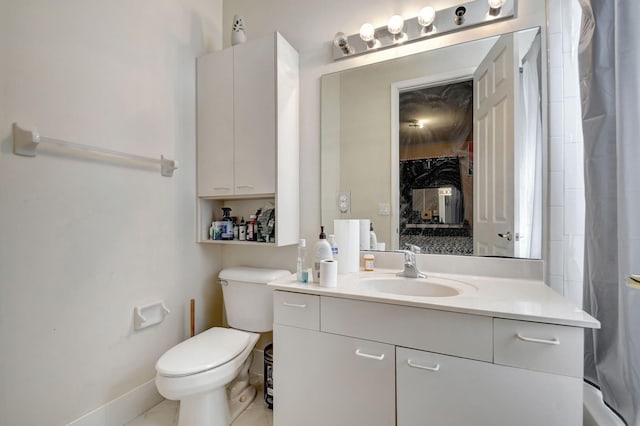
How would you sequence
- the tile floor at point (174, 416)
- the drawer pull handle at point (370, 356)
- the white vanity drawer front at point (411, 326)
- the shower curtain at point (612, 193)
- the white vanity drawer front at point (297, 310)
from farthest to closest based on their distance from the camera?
the tile floor at point (174, 416)
the white vanity drawer front at point (297, 310)
the drawer pull handle at point (370, 356)
the white vanity drawer front at point (411, 326)
the shower curtain at point (612, 193)

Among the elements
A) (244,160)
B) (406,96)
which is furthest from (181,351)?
(406,96)

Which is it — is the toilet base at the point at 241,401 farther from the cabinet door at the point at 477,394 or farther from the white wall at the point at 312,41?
the cabinet door at the point at 477,394

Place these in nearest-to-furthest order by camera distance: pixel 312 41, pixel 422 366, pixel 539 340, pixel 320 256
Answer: pixel 539 340 < pixel 422 366 < pixel 320 256 < pixel 312 41

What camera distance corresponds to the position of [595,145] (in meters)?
0.96

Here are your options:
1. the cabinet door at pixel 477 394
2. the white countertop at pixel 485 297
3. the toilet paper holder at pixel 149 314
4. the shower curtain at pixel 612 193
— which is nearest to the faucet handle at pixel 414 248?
the white countertop at pixel 485 297

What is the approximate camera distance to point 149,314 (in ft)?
5.28

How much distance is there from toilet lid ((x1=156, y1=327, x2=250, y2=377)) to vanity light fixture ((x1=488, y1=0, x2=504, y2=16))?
2.01 meters

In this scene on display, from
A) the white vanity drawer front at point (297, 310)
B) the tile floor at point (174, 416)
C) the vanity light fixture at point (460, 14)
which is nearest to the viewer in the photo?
the white vanity drawer front at point (297, 310)

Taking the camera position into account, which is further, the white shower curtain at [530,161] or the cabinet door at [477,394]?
the white shower curtain at [530,161]

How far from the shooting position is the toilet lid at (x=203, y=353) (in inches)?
49.5

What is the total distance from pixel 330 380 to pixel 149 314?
42.9 inches

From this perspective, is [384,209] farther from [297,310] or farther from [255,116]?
[255,116]

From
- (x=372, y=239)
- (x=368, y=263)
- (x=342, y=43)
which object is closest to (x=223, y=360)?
(x=368, y=263)

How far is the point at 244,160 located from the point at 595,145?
5.09 ft
